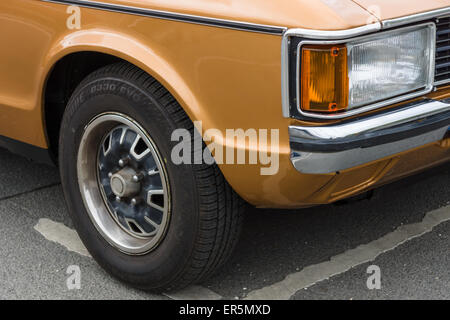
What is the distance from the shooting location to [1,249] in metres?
3.10

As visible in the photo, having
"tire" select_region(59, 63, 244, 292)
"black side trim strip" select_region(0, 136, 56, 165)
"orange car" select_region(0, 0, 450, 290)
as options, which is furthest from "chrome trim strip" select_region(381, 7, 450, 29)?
"black side trim strip" select_region(0, 136, 56, 165)

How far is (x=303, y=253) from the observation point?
3.02 metres

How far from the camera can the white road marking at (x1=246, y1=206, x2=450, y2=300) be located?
2.74 m

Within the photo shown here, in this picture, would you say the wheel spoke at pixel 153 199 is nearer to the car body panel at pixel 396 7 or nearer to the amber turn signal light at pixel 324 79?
the amber turn signal light at pixel 324 79

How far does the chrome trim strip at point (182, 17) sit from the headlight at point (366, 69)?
138mm

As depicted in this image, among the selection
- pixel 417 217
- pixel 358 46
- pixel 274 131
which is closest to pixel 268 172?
pixel 274 131

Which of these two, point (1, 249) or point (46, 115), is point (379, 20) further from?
point (1, 249)

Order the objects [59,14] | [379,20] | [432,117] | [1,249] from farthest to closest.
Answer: [1,249]
[59,14]
[432,117]
[379,20]

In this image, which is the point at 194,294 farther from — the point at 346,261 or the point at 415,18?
the point at 415,18

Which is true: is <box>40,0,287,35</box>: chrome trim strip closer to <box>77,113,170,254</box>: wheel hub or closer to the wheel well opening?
the wheel well opening

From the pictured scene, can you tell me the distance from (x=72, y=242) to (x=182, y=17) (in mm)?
1407

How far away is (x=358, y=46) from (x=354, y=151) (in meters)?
0.33
